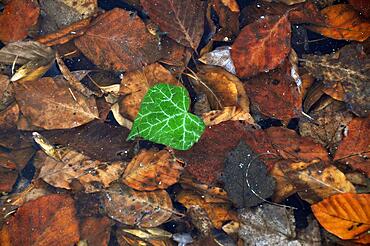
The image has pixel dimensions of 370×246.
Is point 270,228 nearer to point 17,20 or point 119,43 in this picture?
point 119,43

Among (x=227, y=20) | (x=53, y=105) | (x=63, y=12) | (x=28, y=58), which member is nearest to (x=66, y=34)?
(x=63, y=12)

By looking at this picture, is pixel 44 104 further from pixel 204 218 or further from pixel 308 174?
pixel 308 174

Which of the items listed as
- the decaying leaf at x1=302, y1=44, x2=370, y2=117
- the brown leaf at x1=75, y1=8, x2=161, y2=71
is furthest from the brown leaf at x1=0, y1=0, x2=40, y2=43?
the decaying leaf at x1=302, y1=44, x2=370, y2=117

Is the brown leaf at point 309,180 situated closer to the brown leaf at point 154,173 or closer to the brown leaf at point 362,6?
the brown leaf at point 154,173

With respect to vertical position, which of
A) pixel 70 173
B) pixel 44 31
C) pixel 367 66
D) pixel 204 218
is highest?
pixel 44 31

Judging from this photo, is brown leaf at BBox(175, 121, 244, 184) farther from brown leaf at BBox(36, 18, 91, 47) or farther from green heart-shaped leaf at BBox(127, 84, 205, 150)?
brown leaf at BBox(36, 18, 91, 47)

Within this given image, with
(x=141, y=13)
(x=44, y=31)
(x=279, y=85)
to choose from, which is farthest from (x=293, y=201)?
(x=44, y=31)
